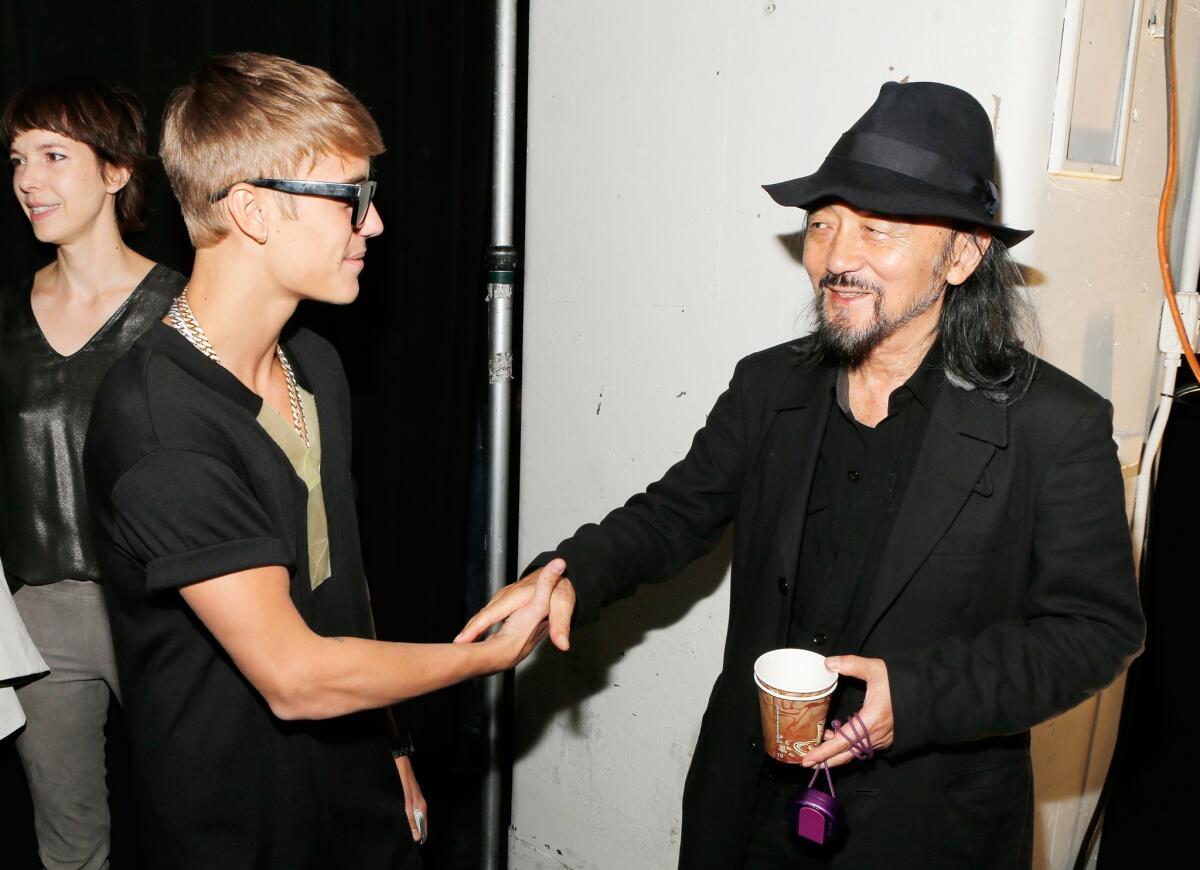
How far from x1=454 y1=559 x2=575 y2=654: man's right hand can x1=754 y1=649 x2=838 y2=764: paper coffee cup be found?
436 millimetres

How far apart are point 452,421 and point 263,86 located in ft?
5.33

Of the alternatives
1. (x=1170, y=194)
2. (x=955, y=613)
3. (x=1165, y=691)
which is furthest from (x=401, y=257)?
(x=1165, y=691)

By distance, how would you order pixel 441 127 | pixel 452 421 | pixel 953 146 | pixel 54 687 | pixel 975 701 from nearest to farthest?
pixel 975 701 → pixel 953 146 → pixel 54 687 → pixel 441 127 → pixel 452 421

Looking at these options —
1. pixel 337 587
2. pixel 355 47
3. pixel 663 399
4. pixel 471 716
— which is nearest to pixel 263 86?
pixel 337 587

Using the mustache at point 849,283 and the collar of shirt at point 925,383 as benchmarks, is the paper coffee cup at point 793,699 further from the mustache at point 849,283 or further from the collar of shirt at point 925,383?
the mustache at point 849,283

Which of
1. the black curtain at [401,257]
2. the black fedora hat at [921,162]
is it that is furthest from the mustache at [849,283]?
the black curtain at [401,257]

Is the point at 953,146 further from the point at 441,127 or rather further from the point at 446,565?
the point at 446,565

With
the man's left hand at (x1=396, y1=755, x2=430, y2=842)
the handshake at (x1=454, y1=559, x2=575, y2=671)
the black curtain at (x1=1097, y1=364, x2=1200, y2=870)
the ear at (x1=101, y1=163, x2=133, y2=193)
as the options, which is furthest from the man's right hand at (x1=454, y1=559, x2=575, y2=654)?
the black curtain at (x1=1097, y1=364, x2=1200, y2=870)

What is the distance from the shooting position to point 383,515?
10.3ft

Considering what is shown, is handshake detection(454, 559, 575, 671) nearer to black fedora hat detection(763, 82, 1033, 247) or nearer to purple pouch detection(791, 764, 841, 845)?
purple pouch detection(791, 764, 841, 845)

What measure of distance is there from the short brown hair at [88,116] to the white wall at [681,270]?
1142mm

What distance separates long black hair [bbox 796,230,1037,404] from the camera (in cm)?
183

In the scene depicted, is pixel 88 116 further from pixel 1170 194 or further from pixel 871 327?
pixel 1170 194

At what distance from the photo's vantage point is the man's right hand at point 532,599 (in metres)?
1.98
